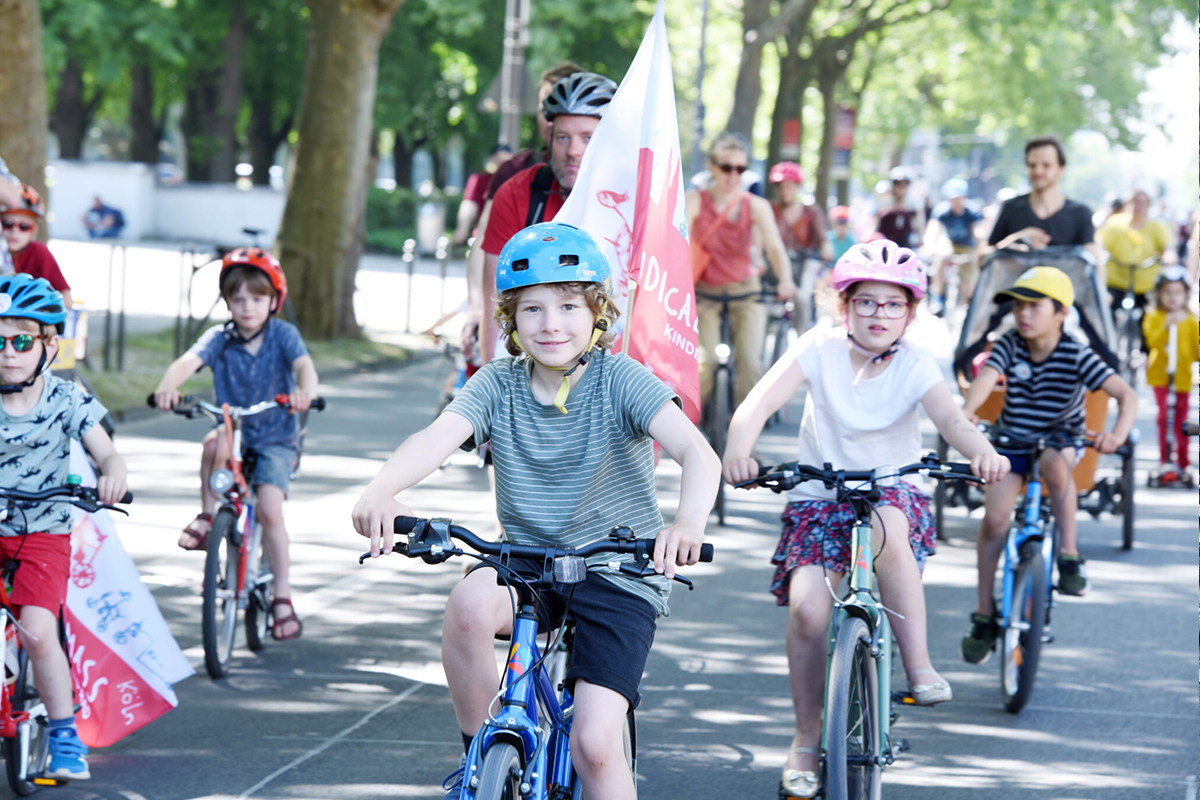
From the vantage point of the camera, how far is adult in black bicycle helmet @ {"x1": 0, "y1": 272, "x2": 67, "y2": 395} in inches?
200

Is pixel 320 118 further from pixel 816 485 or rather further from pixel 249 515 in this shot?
pixel 816 485

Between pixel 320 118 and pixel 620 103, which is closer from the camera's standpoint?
pixel 620 103

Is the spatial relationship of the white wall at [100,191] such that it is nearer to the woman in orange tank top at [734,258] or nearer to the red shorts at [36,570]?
the woman in orange tank top at [734,258]

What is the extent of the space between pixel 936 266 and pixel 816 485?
2434cm

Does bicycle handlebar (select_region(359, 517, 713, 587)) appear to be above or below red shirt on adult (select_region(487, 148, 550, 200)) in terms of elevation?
below

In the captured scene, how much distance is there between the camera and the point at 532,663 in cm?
353

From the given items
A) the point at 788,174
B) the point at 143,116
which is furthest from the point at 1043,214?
the point at 143,116

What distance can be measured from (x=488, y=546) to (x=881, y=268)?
1988 millimetres

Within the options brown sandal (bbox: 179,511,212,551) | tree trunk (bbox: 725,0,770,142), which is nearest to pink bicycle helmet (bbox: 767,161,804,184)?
brown sandal (bbox: 179,511,212,551)

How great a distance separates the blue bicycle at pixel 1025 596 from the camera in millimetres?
6211

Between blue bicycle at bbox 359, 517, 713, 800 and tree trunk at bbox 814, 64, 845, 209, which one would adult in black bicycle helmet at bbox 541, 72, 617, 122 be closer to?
blue bicycle at bbox 359, 517, 713, 800

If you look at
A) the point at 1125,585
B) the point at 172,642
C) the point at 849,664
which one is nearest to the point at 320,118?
the point at 1125,585

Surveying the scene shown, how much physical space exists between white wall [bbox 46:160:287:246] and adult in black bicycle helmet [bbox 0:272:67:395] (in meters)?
34.6

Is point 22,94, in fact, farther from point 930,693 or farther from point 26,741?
point 930,693
